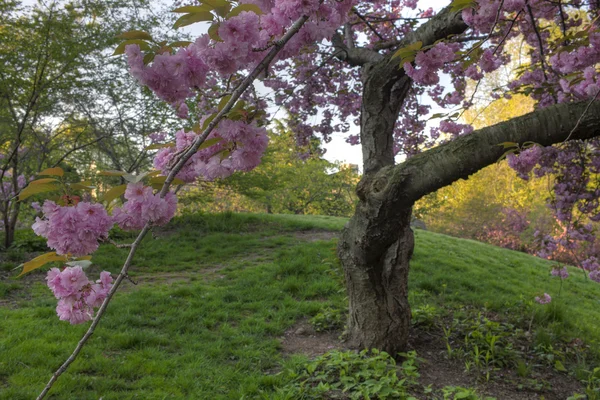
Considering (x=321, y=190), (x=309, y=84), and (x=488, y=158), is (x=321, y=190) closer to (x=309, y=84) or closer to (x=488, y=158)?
(x=309, y=84)

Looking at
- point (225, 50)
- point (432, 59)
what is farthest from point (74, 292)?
point (432, 59)

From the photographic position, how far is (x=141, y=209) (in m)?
1.01

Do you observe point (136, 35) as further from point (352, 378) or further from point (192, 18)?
point (352, 378)

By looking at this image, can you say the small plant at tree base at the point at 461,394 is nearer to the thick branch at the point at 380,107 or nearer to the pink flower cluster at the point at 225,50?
the thick branch at the point at 380,107

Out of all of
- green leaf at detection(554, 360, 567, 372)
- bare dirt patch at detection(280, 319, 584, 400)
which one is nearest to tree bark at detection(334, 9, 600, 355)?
bare dirt patch at detection(280, 319, 584, 400)

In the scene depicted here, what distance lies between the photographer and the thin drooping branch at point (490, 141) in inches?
92.0

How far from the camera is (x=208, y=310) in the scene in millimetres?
4773

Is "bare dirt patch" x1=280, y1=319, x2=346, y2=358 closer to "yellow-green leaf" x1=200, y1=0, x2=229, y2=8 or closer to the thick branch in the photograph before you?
the thick branch

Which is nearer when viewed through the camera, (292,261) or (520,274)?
(292,261)

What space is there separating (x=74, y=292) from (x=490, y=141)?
222cm

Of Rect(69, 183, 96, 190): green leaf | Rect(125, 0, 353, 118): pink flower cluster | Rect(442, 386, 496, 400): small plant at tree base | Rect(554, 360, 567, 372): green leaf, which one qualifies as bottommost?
Rect(554, 360, 567, 372): green leaf

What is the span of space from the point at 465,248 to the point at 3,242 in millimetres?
9208

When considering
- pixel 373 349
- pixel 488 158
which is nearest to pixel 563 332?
pixel 373 349

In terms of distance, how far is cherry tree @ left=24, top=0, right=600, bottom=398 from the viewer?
1.04m
